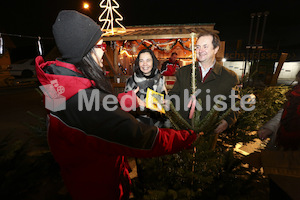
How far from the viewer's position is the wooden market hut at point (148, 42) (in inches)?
338

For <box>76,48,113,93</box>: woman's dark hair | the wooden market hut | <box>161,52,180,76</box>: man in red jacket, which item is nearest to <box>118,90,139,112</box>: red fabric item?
<box>76,48,113,93</box>: woman's dark hair

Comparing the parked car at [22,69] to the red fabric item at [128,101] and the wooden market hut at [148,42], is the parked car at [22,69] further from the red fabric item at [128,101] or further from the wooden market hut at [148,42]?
the red fabric item at [128,101]

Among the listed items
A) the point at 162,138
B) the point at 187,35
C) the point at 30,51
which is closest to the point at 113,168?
the point at 162,138

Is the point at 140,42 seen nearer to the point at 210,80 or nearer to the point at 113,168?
the point at 210,80

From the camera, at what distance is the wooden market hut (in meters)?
8.59

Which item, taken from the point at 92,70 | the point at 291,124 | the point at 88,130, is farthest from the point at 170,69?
the point at 88,130

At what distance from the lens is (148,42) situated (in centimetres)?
1087

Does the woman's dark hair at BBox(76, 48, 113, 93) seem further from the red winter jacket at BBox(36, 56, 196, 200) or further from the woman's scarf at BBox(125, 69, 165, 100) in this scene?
the woman's scarf at BBox(125, 69, 165, 100)

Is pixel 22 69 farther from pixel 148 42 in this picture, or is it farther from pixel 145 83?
pixel 145 83

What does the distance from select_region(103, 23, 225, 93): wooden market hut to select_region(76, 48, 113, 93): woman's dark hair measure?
19.2ft

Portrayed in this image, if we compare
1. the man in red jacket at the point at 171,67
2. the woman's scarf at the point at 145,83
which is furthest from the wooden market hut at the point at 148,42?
the woman's scarf at the point at 145,83

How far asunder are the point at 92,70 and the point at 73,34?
0.91ft

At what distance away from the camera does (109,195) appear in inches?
53.6

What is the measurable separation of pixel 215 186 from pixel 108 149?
0.91 metres
